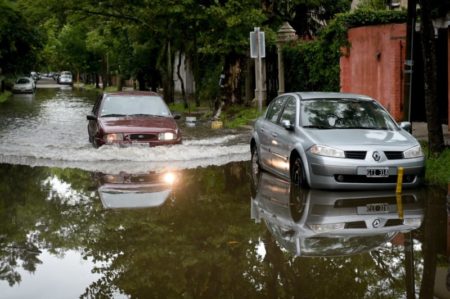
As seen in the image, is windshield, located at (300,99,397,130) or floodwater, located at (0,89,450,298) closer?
floodwater, located at (0,89,450,298)

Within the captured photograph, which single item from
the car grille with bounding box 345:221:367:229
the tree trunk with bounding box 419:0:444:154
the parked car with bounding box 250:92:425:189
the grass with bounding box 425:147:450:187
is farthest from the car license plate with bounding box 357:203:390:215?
the tree trunk with bounding box 419:0:444:154

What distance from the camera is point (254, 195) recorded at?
11000 mm

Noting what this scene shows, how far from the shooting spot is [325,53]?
78.9 ft

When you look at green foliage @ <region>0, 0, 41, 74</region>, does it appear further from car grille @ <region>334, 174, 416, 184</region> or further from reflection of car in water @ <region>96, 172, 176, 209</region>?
car grille @ <region>334, 174, 416, 184</region>

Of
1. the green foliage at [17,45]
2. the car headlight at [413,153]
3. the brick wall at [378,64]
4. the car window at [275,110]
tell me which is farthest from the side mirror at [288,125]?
the green foliage at [17,45]

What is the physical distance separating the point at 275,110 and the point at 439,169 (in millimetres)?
3102

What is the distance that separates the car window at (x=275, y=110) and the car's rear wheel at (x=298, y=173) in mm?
1626

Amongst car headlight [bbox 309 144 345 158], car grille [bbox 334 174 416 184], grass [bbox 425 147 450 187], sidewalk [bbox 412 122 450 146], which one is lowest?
sidewalk [bbox 412 122 450 146]

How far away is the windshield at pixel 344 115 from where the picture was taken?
463 inches

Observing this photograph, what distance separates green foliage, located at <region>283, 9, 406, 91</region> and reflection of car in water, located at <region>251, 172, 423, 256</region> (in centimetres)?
1113

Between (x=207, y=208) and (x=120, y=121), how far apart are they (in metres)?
6.58

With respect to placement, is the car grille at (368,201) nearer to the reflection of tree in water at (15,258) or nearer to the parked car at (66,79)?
the reflection of tree in water at (15,258)

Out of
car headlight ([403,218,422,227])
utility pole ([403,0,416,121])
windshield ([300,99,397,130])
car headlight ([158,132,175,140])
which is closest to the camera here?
car headlight ([403,218,422,227])

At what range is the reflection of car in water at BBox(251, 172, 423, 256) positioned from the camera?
24.6ft
